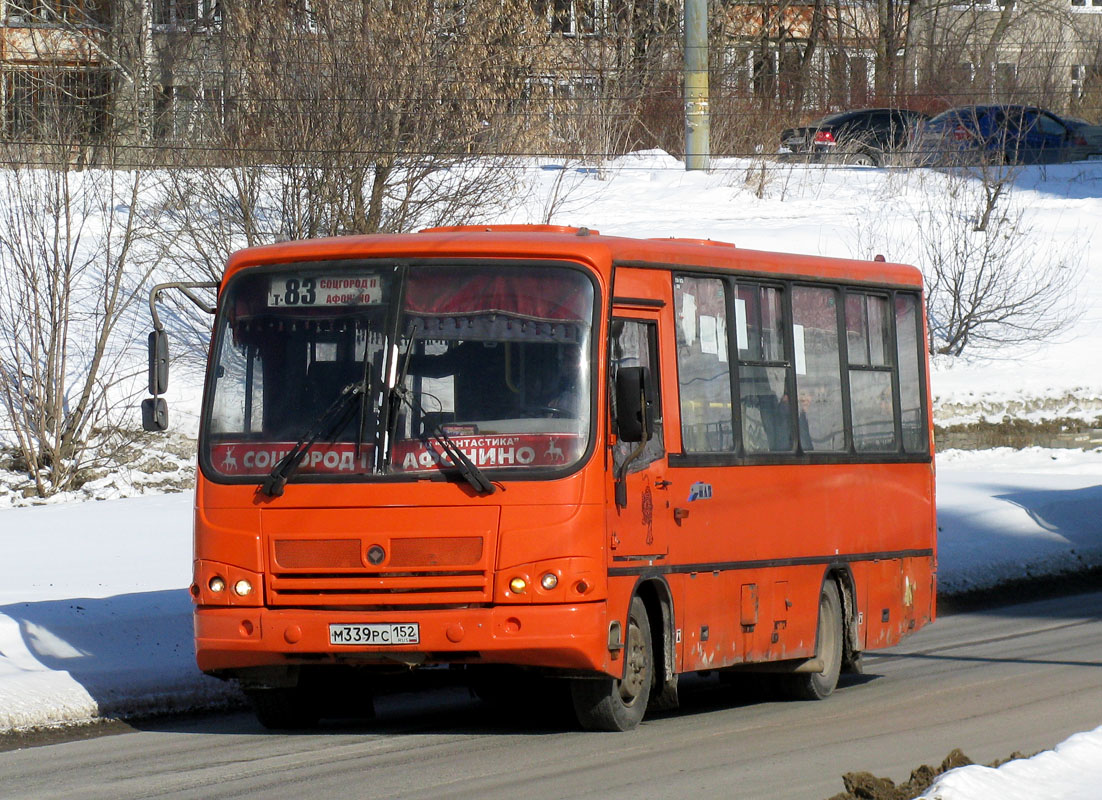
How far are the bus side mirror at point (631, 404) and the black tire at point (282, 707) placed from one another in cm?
242

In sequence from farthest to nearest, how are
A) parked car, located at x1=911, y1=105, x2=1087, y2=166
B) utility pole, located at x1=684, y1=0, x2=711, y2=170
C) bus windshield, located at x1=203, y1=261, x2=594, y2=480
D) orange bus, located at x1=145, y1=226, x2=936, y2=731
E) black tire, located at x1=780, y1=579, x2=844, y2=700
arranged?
parked car, located at x1=911, y1=105, x2=1087, y2=166
utility pole, located at x1=684, y1=0, x2=711, y2=170
black tire, located at x1=780, y1=579, x2=844, y2=700
bus windshield, located at x1=203, y1=261, x2=594, y2=480
orange bus, located at x1=145, y1=226, x2=936, y2=731

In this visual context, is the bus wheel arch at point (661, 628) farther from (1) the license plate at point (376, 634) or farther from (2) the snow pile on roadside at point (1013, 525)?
(2) the snow pile on roadside at point (1013, 525)

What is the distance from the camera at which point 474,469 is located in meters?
9.17

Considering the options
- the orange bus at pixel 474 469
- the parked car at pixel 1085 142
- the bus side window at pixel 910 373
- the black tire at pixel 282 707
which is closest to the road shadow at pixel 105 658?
the black tire at pixel 282 707

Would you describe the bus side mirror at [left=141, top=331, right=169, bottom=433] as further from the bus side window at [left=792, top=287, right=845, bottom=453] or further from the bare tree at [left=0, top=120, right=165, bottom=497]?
the bare tree at [left=0, top=120, right=165, bottom=497]

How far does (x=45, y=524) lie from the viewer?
20641 millimetres

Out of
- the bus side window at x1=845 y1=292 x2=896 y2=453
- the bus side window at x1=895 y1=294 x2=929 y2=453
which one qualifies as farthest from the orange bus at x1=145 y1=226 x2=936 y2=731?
the bus side window at x1=895 y1=294 x2=929 y2=453

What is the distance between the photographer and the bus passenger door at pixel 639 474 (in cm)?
954

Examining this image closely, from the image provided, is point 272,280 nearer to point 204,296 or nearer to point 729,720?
point 729,720

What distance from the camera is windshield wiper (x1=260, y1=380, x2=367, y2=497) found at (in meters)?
9.41

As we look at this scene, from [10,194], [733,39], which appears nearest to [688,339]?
[10,194]

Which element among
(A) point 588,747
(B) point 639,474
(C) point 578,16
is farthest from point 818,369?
(C) point 578,16

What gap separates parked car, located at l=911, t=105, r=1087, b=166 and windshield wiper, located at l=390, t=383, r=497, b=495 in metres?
29.5

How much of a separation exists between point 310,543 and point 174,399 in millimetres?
18212
